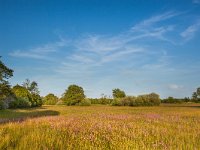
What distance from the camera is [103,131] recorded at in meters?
8.39

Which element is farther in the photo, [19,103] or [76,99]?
[76,99]

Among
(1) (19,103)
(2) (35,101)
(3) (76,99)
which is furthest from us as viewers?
(3) (76,99)

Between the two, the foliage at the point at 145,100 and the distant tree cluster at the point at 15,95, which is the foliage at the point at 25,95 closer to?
the distant tree cluster at the point at 15,95

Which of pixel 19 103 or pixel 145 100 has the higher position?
pixel 145 100

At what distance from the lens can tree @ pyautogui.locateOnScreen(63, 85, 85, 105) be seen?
289ft

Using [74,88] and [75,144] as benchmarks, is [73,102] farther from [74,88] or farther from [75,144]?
[75,144]

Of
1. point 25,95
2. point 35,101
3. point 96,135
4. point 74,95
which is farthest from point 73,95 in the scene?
point 96,135

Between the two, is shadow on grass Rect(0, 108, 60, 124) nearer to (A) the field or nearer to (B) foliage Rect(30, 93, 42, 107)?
(A) the field

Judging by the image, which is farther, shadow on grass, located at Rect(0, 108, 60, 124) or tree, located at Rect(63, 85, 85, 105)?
tree, located at Rect(63, 85, 85, 105)

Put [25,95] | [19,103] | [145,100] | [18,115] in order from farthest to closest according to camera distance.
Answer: [145,100]
[25,95]
[19,103]
[18,115]

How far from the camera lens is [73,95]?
8925 centimetres

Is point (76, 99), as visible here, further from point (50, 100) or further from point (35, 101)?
point (50, 100)

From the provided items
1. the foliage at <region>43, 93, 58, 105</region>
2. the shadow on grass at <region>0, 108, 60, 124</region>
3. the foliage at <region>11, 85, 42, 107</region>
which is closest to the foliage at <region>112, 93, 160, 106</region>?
the foliage at <region>11, 85, 42, 107</region>

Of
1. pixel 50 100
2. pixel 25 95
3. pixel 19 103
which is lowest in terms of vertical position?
pixel 19 103
